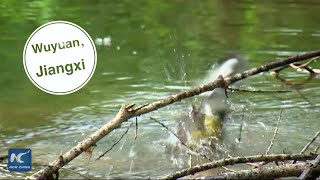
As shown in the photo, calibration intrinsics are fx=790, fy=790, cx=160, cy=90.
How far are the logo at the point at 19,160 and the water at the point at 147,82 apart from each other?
39cm

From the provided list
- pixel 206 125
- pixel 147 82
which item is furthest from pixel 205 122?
pixel 147 82

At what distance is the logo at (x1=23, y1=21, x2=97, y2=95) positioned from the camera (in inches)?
68.5

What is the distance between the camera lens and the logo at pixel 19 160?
158 cm

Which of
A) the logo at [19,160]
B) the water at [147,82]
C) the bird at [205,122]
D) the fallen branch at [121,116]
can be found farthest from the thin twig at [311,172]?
the bird at [205,122]

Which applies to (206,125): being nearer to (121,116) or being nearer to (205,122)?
(205,122)

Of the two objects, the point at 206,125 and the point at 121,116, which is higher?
the point at 121,116

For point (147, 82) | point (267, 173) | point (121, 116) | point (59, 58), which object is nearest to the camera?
point (267, 173)

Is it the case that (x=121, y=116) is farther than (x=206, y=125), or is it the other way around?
(x=206, y=125)

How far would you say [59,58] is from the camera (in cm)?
173

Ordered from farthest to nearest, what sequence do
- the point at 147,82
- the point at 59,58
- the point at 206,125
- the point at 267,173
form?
1. the point at 147,82
2. the point at 206,125
3. the point at 59,58
4. the point at 267,173

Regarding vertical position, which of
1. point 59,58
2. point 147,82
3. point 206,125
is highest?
point 59,58

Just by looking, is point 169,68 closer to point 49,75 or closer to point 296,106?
point 296,106

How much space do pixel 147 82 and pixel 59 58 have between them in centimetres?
156

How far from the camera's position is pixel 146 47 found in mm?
4051
